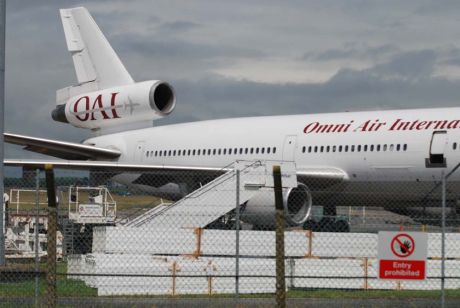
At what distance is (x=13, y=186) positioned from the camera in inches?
766

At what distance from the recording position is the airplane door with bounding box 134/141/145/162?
120 ft

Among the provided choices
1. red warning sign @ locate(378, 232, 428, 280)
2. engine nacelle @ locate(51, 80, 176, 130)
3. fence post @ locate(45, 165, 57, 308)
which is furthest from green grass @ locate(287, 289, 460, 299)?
engine nacelle @ locate(51, 80, 176, 130)

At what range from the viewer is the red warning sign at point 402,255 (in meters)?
11.9

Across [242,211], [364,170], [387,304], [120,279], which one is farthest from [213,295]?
[364,170]

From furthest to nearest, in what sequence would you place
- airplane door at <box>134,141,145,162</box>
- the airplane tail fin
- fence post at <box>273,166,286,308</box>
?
1. the airplane tail fin
2. airplane door at <box>134,141,145,162</box>
3. fence post at <box>273,166,286,308</box>

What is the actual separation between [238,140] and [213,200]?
7994mm

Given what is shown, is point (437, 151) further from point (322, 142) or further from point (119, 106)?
point (119, 106)

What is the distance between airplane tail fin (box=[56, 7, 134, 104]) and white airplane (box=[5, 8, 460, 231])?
0.13 feet

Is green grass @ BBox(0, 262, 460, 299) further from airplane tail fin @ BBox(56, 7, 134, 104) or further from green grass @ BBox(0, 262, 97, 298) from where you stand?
airplane tail fin @ BBox(56, 7, 134, 104)

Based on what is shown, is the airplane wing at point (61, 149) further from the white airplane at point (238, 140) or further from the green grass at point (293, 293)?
the green grass at point (293, 293)

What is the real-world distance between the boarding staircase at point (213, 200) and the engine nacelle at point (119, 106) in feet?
28.1

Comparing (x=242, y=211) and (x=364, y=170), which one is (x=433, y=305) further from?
(x=364, y=170)

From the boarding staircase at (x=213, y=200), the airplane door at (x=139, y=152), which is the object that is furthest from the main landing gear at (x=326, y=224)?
the airplane door at (x=139, y=152)

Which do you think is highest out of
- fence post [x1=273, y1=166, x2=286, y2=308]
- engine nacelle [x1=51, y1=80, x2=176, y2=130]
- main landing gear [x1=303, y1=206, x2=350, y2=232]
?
engine nacelle [x1=51, y1=80, x2=176, y2=130]
